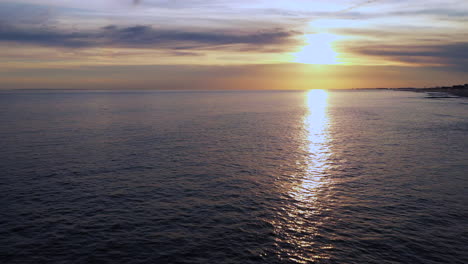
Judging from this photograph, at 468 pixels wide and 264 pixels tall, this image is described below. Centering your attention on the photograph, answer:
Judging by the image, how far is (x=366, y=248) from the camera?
18531mm

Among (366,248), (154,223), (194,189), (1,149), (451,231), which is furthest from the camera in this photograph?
(1,149)

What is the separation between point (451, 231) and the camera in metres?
20.6

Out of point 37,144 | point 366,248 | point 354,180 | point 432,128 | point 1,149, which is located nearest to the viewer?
point 366,248

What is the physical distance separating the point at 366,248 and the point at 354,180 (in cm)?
1439

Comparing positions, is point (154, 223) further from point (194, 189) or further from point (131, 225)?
point (194, 189)

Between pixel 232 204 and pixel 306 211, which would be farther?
pixel 232 204

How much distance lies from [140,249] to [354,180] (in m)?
22.2

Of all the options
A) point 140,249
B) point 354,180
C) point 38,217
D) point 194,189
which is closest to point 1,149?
point 38,217

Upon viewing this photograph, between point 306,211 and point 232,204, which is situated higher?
point 232,204

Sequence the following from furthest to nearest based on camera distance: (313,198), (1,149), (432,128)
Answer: (432,128) < (1,149) < (313,198)

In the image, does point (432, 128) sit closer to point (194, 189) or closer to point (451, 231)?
point (451, 231)

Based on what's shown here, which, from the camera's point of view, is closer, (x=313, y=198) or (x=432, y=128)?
(x=313, y=198)

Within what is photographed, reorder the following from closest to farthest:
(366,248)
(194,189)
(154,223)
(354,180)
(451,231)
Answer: (366,248)
(451,231)
(154,223)
(194,189)
(354,180)

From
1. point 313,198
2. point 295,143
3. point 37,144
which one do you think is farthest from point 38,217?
point 295,143
